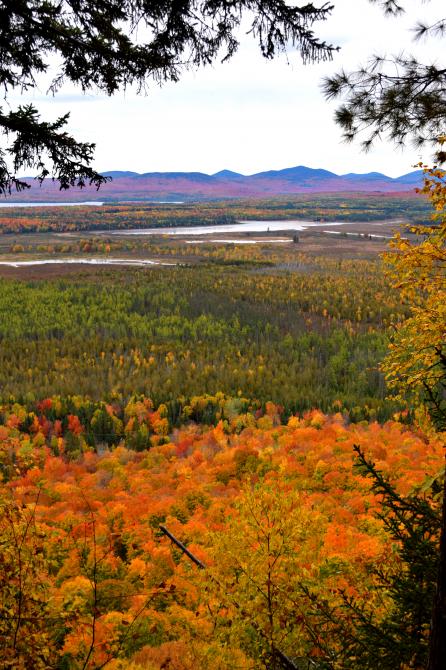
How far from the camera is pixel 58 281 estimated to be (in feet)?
96.4

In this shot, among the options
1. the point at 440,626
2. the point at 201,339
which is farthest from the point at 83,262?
the point at 440,626

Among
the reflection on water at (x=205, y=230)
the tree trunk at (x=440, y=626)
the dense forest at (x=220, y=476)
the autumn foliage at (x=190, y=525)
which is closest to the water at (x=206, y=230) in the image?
the reflection on water at (x=205, y=230)

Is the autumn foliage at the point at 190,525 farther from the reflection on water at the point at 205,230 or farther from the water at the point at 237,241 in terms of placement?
the reflection on water at the point at 205,230

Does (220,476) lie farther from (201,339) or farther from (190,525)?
(201,339)

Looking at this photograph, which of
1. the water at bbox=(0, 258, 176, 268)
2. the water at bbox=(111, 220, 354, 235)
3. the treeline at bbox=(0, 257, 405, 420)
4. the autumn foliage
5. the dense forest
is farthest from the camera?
the water at bbox=(111, 220, 354, 235)

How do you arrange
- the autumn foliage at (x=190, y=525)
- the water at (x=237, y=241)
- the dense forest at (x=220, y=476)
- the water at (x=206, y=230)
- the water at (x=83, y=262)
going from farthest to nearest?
the water at (x=206, y=230), the water at (x=237, y=241), the water at (x=83, y=262), the autumn foliage at (x=190, y=525), the dense forest at (x=220, y=476)

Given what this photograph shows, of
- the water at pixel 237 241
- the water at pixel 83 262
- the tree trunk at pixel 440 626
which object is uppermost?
the water at pixel 237 241

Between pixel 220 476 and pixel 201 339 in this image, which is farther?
pixel 201 339

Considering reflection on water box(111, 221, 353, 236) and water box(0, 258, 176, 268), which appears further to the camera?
reflection on water box(111, 221, 353, 236)

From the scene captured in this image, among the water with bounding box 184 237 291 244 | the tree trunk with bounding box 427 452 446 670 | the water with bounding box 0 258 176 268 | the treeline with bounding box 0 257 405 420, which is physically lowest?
the treeline with bounding box 0 257 405 420

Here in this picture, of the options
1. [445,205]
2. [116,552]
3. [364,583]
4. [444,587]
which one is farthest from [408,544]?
[116,552]

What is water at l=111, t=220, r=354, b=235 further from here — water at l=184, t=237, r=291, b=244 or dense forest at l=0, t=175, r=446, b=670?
A: dense forest at l=0, t=175, r=446, b=670

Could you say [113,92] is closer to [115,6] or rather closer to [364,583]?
[115,6]

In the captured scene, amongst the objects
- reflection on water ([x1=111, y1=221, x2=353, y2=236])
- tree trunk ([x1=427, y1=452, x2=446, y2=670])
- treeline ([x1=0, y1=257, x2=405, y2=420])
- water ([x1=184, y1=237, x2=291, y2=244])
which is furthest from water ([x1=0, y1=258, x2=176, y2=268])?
tree trunk ([x1=427, y1=452, x2=446, y2=670])
